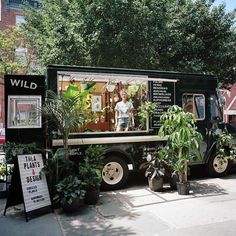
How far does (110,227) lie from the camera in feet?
19.5

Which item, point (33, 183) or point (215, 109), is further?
point (215, 109)

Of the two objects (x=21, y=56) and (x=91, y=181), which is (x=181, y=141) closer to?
(x=91, y=181)

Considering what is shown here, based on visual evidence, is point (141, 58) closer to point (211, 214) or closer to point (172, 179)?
point (172, 179)

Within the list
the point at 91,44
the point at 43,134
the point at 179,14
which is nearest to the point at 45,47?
the point at 91,44

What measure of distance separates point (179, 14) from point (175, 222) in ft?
32.4

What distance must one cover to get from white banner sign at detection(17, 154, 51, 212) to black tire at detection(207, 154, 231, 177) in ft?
16.3

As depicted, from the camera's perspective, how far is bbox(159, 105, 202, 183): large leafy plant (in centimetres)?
783

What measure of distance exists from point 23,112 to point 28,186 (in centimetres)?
186

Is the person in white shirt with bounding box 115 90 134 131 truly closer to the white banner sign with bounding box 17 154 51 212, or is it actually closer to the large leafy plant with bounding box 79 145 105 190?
the large leafy plant with bounding box 79 145 105 190

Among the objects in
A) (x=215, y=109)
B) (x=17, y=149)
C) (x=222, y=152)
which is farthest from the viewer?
(x=215, y=109)

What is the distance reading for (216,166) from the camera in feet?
32.9

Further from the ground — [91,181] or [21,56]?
[21,56]

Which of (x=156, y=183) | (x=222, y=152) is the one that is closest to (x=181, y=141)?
(x=156, y=183)

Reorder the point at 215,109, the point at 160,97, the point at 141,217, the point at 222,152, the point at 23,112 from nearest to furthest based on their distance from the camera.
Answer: the point at 141,217
the point at 23,112
the point at 160,97
the point at 222,152
the point at 215,109
